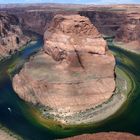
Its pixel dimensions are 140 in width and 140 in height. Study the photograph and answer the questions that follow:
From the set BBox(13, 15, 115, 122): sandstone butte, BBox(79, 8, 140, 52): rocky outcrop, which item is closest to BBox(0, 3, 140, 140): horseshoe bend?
BBox(13, 15, 115, 122): sandstone butte

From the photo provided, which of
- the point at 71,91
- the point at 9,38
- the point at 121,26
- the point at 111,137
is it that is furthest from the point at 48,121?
the point at 121,26

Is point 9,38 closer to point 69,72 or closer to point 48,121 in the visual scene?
point 69,72

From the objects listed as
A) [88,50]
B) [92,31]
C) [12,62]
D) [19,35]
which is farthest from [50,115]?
[19,35]

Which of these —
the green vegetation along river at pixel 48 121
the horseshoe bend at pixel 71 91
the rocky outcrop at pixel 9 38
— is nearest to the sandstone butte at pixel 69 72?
the horseshoe bend at pixel 71 91

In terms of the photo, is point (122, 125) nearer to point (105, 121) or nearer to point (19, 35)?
point (105, 121)

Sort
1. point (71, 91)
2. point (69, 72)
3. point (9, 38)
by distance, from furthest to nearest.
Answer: point (9, 38)
point (69, 72)
point (71, 91)

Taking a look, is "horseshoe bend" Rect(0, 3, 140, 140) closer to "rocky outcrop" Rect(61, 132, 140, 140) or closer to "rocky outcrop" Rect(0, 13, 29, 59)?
"rocky outcrop" Rect(61, 132, 140, 140)
